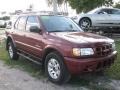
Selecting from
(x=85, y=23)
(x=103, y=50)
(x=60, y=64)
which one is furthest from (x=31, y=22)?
(x=85, y=23)

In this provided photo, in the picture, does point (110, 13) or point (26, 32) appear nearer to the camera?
point (26, 32)

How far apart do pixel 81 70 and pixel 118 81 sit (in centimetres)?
131

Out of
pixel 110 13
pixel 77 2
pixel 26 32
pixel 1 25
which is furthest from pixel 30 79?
pixel 1 25

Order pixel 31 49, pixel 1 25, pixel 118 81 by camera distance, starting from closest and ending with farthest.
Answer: pixel 118 81
pixel 31 49
pixel 1 25

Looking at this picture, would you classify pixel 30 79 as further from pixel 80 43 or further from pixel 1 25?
pixel 1 25

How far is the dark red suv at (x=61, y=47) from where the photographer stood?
6.52m

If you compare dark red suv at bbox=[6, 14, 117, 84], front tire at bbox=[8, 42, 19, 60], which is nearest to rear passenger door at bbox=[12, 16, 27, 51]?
dark red suv at bbox=[6, 14, 117, 84]

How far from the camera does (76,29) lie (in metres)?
8.34

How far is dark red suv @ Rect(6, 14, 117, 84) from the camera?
652 cm

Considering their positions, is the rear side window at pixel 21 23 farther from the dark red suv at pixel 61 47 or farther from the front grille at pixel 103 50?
the front grille at pixel 103 50

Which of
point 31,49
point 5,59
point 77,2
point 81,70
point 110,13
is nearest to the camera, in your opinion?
point 81,70

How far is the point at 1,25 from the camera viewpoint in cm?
3738

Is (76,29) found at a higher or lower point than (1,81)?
higher

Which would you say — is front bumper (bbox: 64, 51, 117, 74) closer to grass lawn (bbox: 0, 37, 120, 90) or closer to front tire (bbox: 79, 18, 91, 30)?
grass lawn (bbox: 0, 37, 120, 90)
